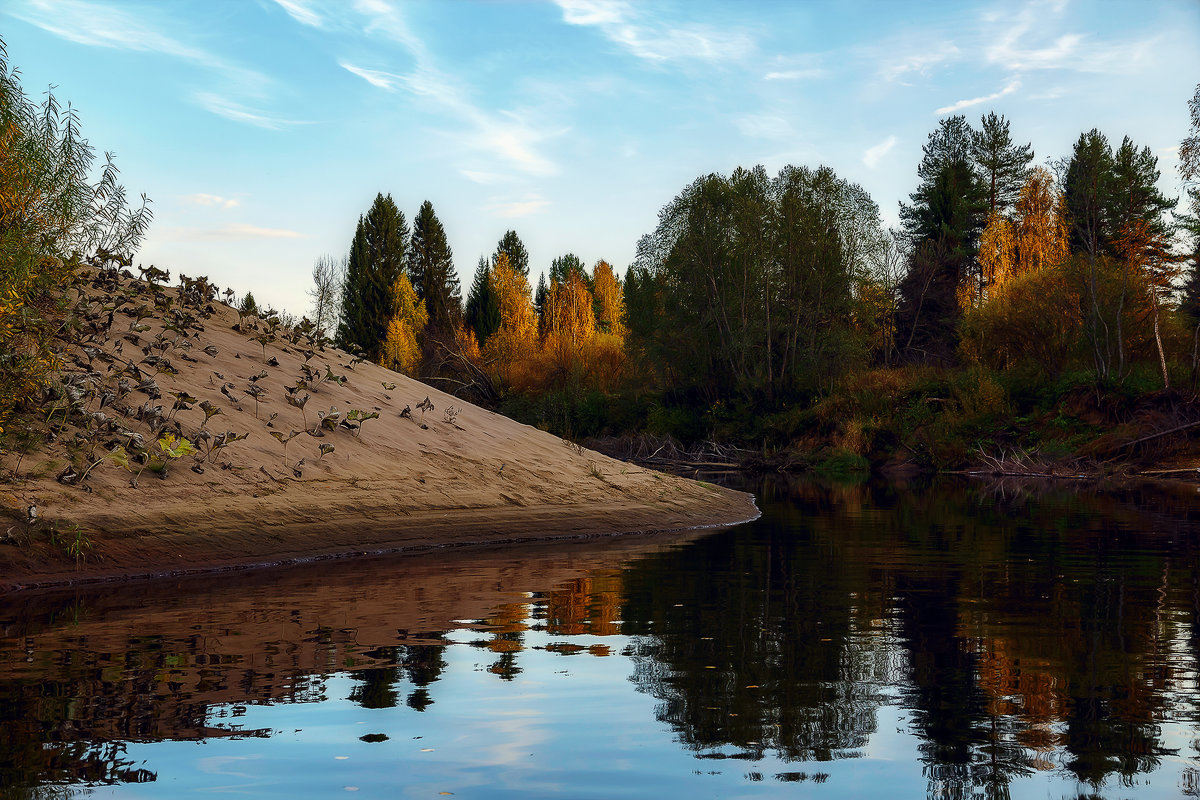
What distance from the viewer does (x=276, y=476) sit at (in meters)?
14.3

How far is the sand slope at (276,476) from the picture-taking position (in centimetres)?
1189

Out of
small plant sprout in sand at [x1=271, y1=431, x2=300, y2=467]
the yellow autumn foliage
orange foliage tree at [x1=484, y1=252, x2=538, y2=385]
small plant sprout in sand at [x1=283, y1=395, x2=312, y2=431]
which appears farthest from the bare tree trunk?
the yellow autumn foliage

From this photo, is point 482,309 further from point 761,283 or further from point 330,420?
point 330,420

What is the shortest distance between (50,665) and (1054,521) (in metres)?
17.7

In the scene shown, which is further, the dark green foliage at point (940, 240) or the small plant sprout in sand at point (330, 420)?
the dark green foliage at point (940, 240)

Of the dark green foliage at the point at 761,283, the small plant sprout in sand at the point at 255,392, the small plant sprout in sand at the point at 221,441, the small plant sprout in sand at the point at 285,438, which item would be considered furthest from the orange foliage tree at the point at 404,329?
the small plant sprout in sand at the point at 221,441

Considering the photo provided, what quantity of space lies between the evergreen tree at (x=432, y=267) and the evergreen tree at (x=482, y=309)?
1242 millimetres

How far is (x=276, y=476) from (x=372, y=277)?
69888 millimetres

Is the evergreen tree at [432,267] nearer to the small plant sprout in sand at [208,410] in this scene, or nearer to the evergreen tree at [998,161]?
the evergreen tree at [998,161]

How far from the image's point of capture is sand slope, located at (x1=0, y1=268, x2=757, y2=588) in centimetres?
1189

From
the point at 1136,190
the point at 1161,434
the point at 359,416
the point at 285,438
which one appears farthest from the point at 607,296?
the point at 285,438

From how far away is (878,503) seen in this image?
25.1 m

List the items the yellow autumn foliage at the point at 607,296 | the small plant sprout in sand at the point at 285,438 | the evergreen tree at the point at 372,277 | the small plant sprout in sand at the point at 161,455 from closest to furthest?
the small plant sprout in sand at the point at 161,455 < the small plant sprout in sand at the point at 285,438 < the yellow autumn foliage at the point at 607,296 < the evergreen tree at the point at 372,277

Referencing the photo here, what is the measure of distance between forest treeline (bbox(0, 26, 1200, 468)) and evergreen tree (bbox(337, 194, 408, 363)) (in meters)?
4.31
